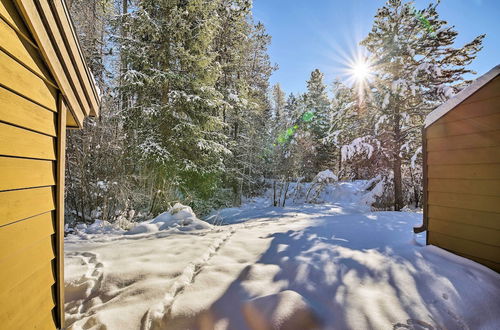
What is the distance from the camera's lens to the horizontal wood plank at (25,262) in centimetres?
133

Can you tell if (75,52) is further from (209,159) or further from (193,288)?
(209,159)

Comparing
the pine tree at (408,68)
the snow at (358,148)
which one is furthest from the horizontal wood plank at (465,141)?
the pine tree at (408,68)

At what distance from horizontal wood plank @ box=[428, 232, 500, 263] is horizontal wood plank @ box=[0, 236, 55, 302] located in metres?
4.50

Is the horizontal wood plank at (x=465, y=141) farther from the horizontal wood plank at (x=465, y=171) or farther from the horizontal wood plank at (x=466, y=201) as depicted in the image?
the horizontal wood plank at (x=466, y=201)

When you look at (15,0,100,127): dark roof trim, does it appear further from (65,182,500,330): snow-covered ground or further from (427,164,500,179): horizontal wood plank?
(427,164,500,179): horizontal wood plank

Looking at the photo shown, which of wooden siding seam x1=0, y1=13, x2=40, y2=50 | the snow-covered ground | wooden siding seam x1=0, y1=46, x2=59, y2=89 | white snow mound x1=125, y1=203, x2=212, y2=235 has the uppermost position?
wooden siding seam x1=0, y1=13, x2=40, y2=50

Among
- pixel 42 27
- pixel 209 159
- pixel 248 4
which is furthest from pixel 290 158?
pixel 42 27

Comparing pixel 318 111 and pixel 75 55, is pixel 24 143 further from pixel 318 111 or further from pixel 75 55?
pixel 318 111

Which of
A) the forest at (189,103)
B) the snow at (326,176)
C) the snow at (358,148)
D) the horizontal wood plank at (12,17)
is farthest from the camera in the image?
the snow at (326,176)

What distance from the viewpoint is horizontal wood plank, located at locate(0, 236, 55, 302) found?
52.3 inches

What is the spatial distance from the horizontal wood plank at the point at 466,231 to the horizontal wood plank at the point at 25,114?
465cm

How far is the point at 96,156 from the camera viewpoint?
633 cm

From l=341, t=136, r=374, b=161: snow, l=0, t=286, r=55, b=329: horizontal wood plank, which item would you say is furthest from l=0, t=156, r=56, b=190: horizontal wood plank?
l=341, t=136, r=374, b=161: snow

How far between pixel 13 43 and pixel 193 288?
8.08 ft
